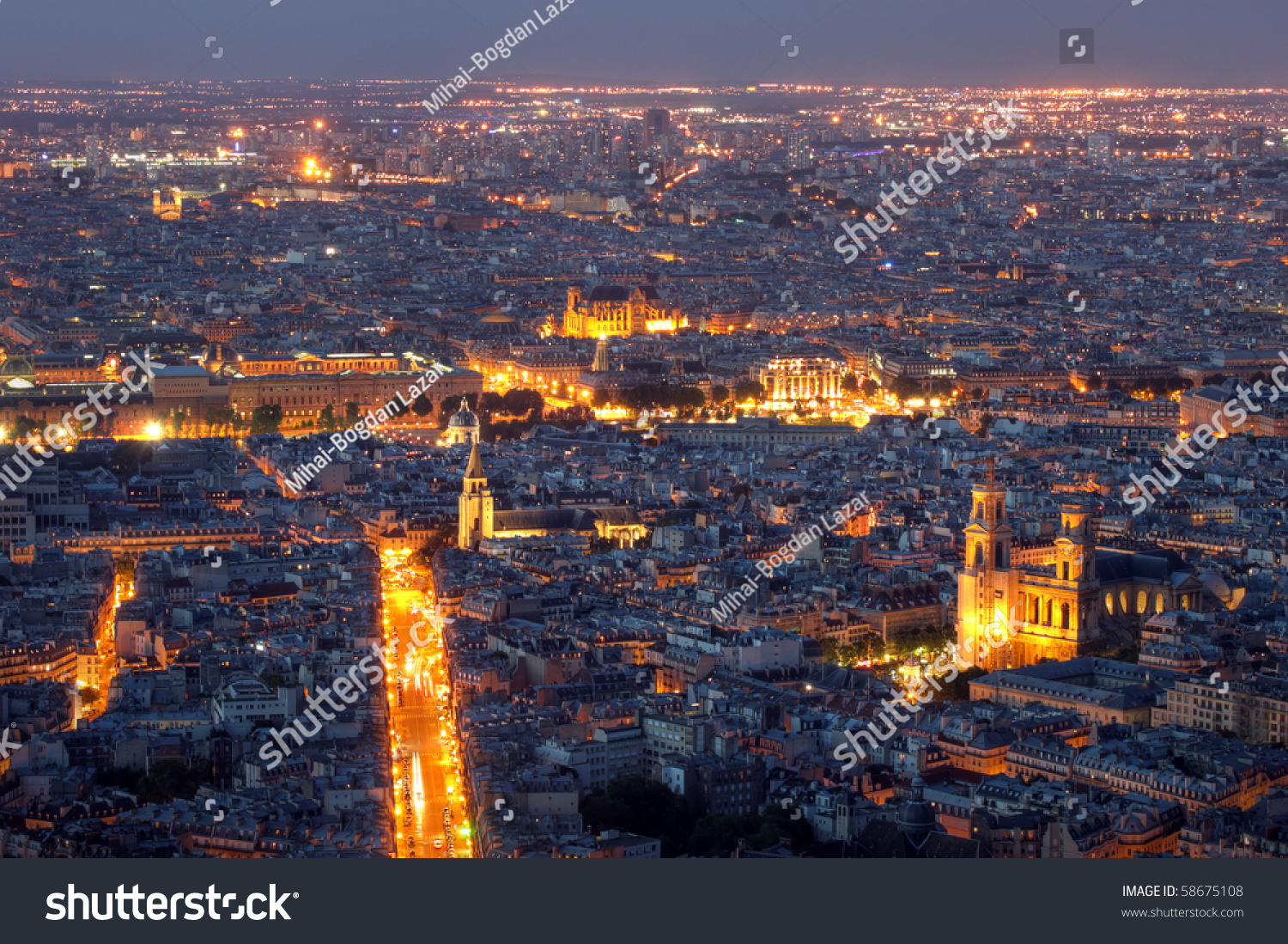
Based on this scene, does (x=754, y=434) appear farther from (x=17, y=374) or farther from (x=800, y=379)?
(x=17, y=374)

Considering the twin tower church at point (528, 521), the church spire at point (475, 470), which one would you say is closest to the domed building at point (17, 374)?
the twin tower church at point (528, 521)

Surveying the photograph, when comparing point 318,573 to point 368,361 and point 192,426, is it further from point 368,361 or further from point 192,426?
point 368,361

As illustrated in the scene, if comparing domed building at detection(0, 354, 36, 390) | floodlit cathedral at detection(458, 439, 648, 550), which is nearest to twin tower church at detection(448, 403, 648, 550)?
floodlit cathedral at detection(458, 439, 648, 550)

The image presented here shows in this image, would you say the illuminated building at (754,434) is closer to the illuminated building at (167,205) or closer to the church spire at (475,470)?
the church spire at (475,470)

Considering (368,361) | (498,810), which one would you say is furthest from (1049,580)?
(368,361)

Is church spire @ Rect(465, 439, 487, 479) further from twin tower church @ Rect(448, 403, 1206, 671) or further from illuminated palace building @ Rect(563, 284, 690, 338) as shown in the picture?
illuminated palace building @ Rect(563, 284, 690, 338)

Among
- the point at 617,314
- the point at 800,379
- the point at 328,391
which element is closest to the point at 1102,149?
the point at 617,314
